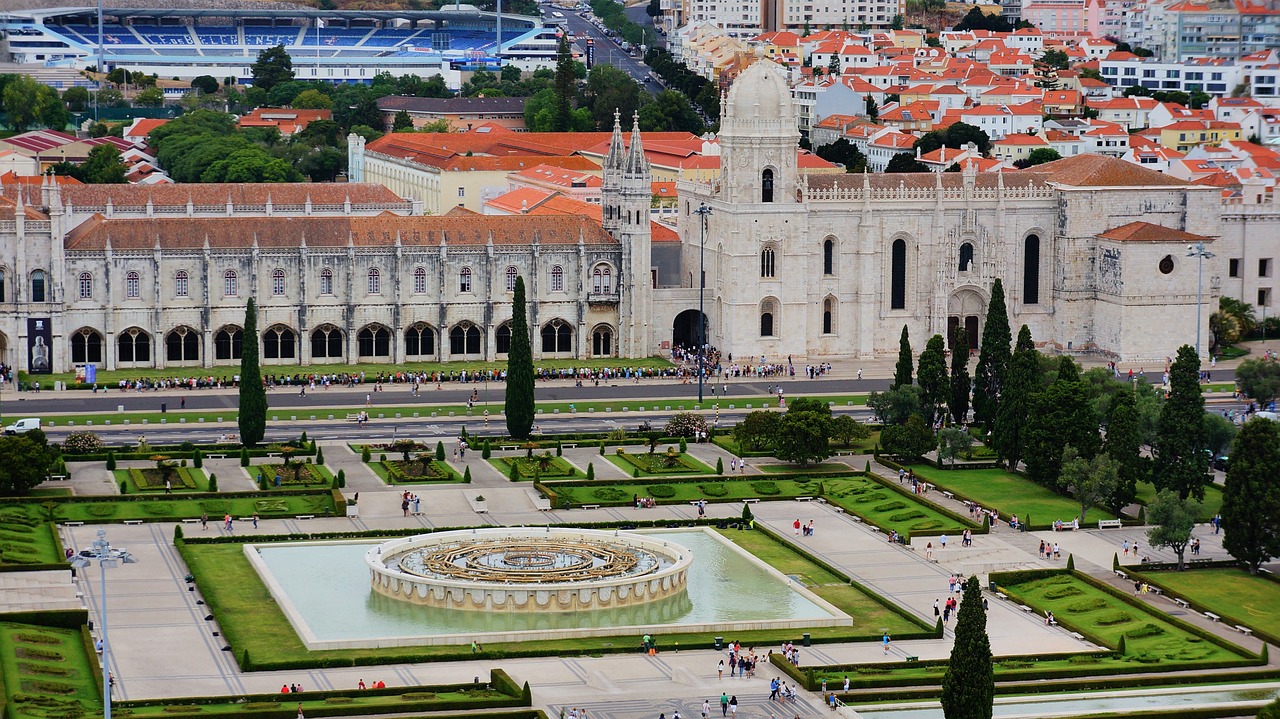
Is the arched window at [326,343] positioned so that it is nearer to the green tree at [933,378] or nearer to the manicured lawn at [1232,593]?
the green tree at [933,378]

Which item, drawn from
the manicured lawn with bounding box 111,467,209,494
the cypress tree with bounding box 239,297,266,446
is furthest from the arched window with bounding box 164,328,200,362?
the manicured lawn with bounding box 111,467,209,494

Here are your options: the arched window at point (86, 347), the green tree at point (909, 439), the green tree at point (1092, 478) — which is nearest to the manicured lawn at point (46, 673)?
the green tree at point (1092, 478)

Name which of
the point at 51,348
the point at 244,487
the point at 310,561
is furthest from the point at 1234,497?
the point at 51,348

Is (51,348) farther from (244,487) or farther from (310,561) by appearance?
(310,561)

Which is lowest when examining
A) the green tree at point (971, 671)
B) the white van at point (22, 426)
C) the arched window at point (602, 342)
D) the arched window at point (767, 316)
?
the green tree at point (971, 671)

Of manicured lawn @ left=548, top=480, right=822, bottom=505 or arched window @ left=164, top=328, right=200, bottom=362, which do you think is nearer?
manicured lawn @ left=548, top=480, right=822, bottom=505

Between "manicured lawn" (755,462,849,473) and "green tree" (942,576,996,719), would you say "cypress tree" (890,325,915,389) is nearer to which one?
"manicured lawn" (755,462,849,473)

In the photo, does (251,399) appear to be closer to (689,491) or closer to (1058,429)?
(689,491)
